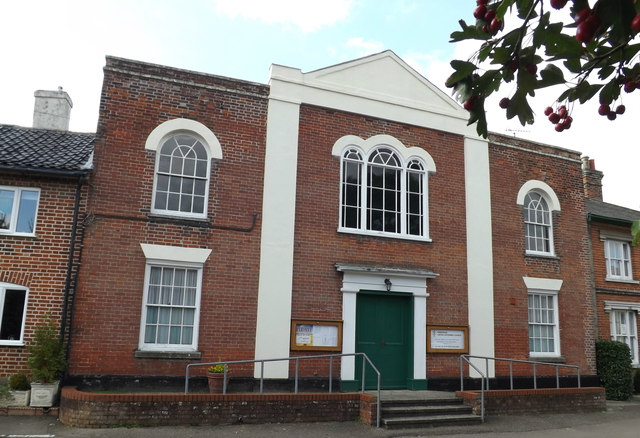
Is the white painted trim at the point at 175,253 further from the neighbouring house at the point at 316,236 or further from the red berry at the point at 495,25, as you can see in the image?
the red berry at the point at 495,25

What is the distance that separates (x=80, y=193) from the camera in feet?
35.9

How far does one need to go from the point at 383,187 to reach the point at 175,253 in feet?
17.1

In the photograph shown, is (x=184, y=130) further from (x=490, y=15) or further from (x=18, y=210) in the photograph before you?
(x=490, y=15)

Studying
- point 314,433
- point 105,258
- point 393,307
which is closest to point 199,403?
point 314,433

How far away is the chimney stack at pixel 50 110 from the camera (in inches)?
577

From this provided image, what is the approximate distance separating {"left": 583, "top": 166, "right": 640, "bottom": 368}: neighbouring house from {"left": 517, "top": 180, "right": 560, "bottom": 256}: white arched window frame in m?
1.93

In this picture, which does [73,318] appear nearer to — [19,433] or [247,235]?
[19,433]

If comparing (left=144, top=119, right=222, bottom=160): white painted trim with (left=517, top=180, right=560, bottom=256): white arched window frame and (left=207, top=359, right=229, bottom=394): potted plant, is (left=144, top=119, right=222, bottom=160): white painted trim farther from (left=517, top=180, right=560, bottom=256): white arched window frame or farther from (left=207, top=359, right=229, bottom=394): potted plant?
(left=517, top=180, right=560, bottom=256): white arched window frame

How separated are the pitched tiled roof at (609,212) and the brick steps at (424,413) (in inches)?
333

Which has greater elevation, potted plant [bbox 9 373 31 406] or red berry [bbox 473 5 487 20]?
red berry [bbox 473 5 487 20]

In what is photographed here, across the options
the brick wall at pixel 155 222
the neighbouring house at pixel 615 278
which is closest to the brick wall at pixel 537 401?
the neighbouring house at pixel 615 278

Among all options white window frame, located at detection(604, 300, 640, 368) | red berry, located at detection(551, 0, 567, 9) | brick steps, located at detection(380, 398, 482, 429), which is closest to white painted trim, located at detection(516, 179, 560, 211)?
white window frame, located at detection(604, 300, 640, 368)

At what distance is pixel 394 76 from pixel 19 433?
36.4 ft

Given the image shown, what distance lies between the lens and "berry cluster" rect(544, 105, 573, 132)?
3.51 metres
